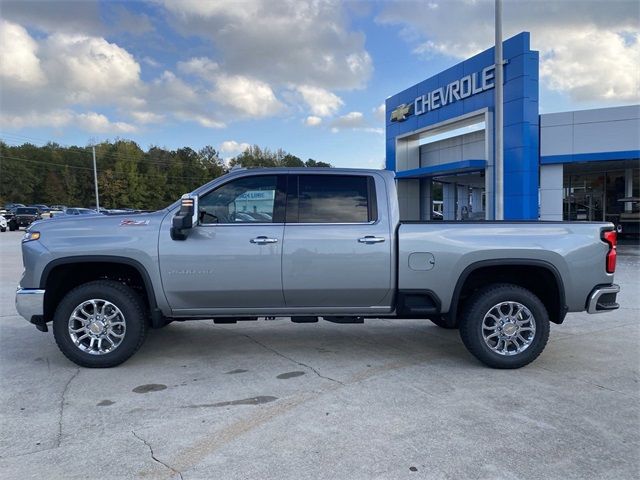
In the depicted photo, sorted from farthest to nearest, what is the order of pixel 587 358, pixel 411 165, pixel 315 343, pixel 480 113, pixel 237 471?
pixel 411 165 < pixel 480 113 < pixel 315 343 < pixel 587 358 < pixel 237 471

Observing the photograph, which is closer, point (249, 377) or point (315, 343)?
point (249, 377)

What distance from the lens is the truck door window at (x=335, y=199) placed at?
5.14 meters

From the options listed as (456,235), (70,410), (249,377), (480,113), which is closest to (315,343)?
(249,377)

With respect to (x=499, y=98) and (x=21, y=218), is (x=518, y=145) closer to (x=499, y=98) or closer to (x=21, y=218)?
(x=499, y=98)

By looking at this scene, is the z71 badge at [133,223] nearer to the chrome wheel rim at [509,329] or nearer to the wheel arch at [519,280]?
the wheel arch at [519,280]

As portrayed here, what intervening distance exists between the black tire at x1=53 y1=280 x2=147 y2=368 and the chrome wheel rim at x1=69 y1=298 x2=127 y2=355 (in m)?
0.04

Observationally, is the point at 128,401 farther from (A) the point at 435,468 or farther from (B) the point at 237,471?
(A) the point at 435,468

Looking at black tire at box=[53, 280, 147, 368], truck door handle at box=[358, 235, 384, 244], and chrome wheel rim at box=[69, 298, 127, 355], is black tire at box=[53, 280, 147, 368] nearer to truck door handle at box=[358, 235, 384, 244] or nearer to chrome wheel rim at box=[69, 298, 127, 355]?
chrome wheel rim at box=[69, 298, 127, 355]

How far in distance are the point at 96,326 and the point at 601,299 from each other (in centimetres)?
505

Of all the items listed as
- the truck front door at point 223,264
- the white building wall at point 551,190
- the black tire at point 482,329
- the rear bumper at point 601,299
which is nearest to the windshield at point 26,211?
the white building wall at point 551,190

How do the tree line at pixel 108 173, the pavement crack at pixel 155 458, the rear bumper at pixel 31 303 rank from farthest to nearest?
the tree line at pixel 108 173, the rear bumper at pixel 31 303, the pavement crack at pixel 155 458

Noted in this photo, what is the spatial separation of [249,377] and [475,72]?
19031mm

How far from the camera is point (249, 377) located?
4.81 metres

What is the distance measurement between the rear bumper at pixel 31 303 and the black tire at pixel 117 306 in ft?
0.54
